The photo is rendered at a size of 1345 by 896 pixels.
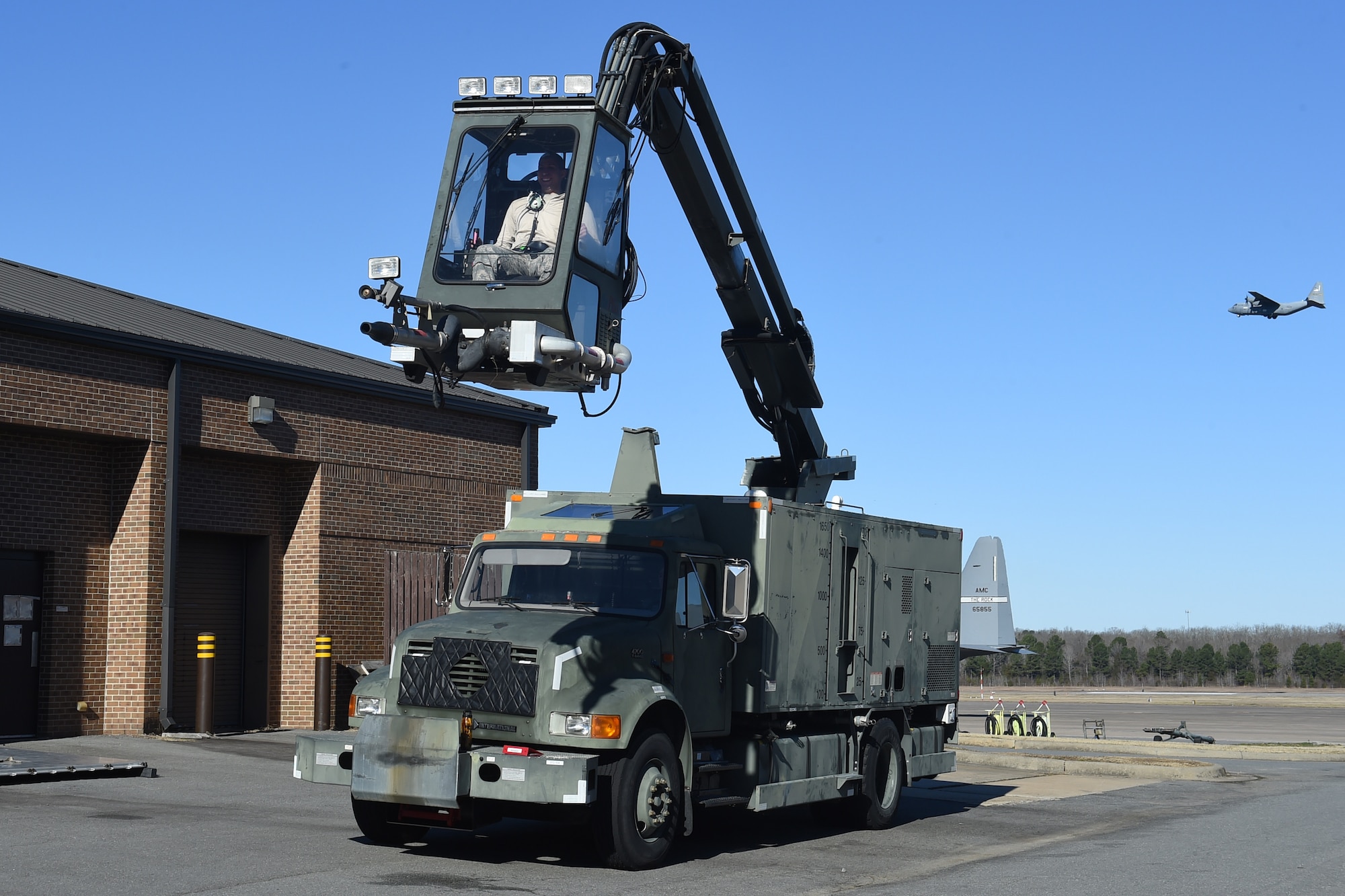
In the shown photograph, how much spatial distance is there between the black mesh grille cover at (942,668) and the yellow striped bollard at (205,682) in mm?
10287

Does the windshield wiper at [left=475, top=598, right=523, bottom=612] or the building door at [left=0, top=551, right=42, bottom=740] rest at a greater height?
the windshield wiper at [left=475, top=598, right=523, bottom=612]

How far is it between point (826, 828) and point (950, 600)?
375cm

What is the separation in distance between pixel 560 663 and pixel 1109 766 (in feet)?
47.2

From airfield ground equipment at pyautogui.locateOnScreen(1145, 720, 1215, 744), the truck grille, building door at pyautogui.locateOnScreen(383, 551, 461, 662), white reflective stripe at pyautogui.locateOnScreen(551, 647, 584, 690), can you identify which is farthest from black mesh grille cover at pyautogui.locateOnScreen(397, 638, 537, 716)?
airfield ground equipment at pyautogui.locateOnScreen(1145, 720, 1215, 744)

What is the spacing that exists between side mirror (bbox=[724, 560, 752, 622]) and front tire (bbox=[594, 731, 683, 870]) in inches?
45.9

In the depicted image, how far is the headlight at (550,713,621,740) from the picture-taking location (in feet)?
34.7

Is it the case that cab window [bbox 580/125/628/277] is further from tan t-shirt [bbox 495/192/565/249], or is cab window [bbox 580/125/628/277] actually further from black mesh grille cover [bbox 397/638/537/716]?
black mesh grille cover [bbox 397/638/537/716]

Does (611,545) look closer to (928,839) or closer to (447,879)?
(447,879)

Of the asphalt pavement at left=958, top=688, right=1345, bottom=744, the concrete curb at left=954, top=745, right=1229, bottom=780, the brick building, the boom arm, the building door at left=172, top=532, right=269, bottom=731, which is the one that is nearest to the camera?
the boom arm

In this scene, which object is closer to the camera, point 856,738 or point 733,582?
point 733,582

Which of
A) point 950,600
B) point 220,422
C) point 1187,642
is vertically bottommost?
point 1187,642

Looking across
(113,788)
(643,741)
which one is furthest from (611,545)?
(113,788)

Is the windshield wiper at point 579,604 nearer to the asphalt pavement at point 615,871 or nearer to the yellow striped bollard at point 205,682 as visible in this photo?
the asphalt pavement at point 615,871

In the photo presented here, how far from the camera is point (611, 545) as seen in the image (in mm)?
12039
